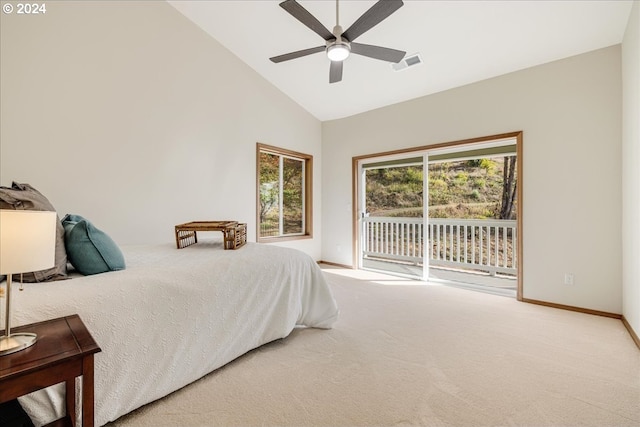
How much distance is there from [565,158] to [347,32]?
8.45 ft

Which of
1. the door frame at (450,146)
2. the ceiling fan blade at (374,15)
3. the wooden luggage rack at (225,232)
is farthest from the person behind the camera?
the door frame at (450,146)

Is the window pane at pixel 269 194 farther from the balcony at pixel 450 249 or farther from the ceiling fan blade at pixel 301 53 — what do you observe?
the ceiling fan blade at pixel 301 53

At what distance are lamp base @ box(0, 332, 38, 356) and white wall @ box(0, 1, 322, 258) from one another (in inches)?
78.5

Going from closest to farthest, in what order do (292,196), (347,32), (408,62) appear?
(347,32) → (408,62) → (292,196)

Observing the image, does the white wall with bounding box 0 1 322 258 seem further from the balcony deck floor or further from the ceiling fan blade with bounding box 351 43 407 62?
the balcony deck floor

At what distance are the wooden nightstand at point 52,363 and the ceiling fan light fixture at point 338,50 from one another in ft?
7.80

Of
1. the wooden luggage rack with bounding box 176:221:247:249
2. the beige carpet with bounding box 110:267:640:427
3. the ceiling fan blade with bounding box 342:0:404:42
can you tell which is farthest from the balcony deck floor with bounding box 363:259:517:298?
the ceiling fan blade with bounding box 342:0:404:42

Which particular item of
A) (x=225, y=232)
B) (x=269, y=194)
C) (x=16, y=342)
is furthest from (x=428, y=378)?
(x=269, y=194)

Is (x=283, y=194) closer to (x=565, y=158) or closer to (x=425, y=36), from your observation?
(x=425, y=36)

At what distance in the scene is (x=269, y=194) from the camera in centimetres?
447

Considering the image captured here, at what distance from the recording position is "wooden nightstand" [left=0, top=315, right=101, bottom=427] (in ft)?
2.74

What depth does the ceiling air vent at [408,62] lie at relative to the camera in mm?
3254

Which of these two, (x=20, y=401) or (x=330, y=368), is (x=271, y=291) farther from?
(x=20, y=401)

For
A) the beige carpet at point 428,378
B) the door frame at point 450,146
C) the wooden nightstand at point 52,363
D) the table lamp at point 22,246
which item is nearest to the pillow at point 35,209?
the wooden nightstand at point 52,363
